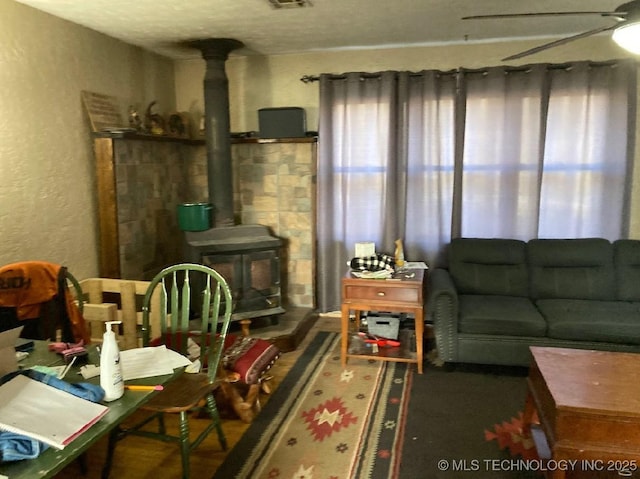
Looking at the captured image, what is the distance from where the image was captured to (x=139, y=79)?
393cm

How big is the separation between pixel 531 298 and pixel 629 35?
1.99m

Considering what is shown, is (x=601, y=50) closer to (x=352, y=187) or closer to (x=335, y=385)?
(x=352, y=187)

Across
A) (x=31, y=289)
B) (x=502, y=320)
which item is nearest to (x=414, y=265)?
(x=502, y=320)

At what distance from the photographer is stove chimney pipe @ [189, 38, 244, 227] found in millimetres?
3730

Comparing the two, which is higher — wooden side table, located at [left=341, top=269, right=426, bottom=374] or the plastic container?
the plastic container

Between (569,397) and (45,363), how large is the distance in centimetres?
199

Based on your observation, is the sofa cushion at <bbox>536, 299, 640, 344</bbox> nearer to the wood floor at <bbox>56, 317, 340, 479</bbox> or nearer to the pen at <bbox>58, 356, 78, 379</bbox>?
the wood floor at <bbox>56, 317, 340, 479</bbox>

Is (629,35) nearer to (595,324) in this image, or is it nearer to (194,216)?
(595,324)

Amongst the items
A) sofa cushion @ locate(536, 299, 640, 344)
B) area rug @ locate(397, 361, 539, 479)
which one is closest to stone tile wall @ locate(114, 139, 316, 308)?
area rug @ locate(397, 361, 539, 479)

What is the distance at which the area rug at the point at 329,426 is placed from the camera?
2283 millimetres

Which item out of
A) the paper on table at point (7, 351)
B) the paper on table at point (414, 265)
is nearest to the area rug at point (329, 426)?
the paper on table at point (414, 265)

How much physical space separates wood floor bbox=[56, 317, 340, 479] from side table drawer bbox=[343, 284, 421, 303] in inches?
43.6

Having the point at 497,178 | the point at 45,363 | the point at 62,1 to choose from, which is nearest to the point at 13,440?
the point at 45,363

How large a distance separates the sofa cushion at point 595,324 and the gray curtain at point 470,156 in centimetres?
81
